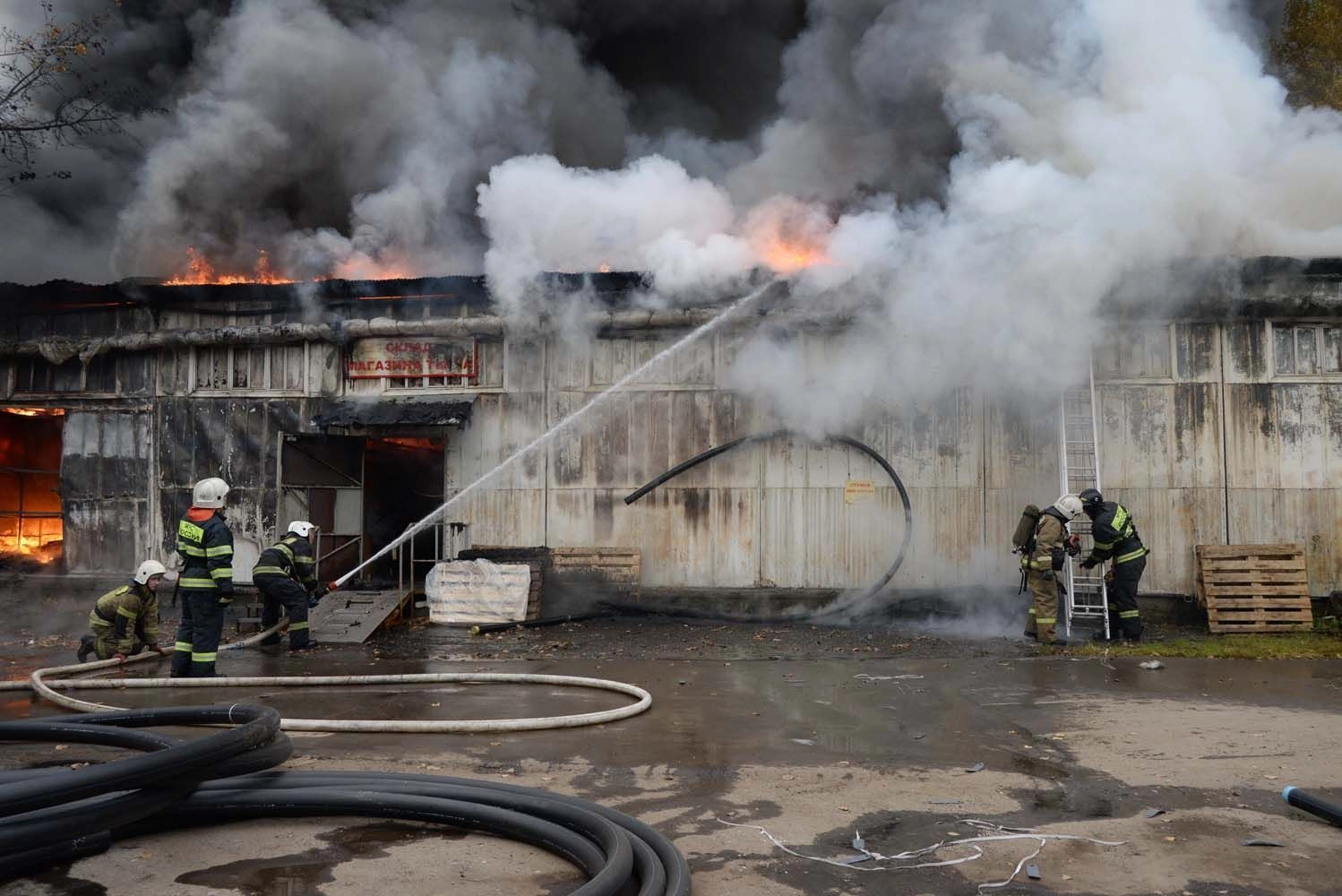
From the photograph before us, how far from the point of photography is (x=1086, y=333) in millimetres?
11547

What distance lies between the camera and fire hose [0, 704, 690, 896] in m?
3.71

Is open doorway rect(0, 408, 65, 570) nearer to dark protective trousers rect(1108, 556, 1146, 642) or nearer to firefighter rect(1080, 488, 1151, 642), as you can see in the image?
firefighter rect(1080, 488, 1151, 642)

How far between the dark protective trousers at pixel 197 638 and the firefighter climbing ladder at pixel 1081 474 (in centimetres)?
918

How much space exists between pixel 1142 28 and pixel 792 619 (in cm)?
854

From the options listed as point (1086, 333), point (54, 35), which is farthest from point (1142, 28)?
point (54, 35)

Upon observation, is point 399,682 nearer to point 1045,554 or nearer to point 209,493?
point 209,493

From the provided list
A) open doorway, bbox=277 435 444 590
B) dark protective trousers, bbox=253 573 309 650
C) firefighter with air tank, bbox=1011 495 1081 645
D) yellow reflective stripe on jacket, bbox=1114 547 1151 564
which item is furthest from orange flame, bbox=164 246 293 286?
yellow reflective stripe on jacket, bbox=1114 547 1151 564

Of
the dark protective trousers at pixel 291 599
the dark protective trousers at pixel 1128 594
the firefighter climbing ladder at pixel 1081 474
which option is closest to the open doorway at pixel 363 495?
the dark protective trousers at pixel 291 599

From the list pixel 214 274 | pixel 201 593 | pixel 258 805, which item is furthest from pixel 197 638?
pixel 214 274

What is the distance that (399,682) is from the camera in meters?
8.12

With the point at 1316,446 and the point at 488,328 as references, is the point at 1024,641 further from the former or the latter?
the point at 488,328

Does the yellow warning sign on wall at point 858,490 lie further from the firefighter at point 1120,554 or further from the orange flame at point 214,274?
the orange flame at point 214,274

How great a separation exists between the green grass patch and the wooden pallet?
0.30m

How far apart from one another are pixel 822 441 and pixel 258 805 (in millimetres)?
9490
